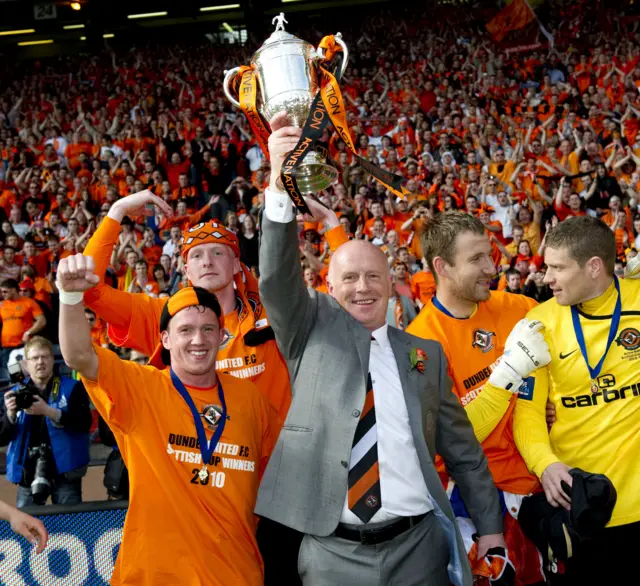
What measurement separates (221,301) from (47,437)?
6.95 ft

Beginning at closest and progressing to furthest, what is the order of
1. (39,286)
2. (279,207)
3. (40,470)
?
(279,207), (40,470), (39,286)

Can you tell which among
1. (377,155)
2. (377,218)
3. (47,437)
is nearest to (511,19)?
(377,155)

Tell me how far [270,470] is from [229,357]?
104 centimetres

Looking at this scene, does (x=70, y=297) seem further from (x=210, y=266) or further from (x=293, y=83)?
(x=293, y=83)

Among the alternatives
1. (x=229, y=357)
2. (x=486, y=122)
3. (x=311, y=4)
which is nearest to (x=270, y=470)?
(x=229, y=357)

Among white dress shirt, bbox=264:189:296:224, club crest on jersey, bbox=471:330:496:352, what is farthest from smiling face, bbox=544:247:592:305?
white dress shirt, bbox=264:189:296:224

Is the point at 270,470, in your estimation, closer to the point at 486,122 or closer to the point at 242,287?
the point at 242,287

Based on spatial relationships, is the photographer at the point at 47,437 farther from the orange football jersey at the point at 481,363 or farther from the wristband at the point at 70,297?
the orange football jersey at the point at 481,363

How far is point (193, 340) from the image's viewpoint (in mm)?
2705

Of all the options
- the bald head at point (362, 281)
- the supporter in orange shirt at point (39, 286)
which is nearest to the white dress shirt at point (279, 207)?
the bald head at point (362, 281)

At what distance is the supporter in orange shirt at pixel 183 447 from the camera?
250 cm

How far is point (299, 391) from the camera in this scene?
2502 mm

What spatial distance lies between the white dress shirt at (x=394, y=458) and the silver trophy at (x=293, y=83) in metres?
0.86

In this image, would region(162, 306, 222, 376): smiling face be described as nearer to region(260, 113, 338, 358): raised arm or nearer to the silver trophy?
region(260, 113, 338, 358): raised arm
